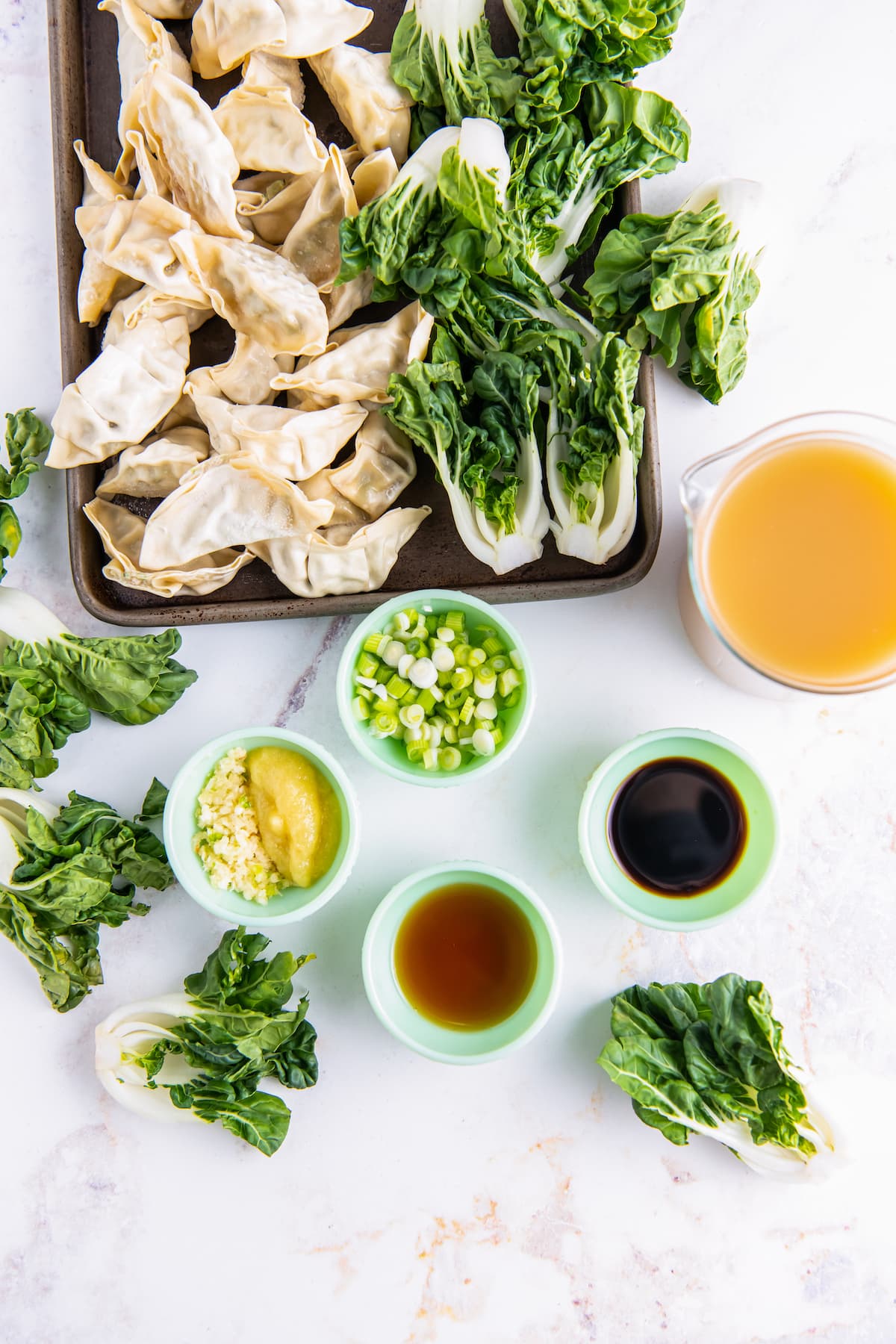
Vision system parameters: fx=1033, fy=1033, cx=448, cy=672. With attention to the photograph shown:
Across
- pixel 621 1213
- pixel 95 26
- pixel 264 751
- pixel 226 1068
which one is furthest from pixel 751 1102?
pixel 95 26

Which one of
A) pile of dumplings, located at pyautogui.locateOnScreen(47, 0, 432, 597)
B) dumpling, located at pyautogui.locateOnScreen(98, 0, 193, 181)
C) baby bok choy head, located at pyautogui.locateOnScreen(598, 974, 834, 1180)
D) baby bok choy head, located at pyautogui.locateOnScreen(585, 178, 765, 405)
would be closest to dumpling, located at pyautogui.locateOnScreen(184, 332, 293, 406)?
pile of dumplings, located at pyautogui.locateOnScreen(47, 0, 432, 597)

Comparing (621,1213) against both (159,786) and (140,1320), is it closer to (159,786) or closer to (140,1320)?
(140,1320)

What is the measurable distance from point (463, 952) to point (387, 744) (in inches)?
19.7

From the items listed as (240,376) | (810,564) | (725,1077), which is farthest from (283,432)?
(725,1077)

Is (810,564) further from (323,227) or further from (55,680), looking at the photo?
(55,680)

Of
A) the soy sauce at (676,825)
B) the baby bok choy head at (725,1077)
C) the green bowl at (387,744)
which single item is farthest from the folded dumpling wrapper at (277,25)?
the baby bok choy head at (725,1077)

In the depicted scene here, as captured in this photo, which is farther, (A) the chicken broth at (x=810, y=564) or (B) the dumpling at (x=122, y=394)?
(B) the dumpling at (x=122, y=394)

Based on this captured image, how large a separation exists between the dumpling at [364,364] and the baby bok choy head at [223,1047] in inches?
45.9

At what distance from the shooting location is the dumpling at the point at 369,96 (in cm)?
215

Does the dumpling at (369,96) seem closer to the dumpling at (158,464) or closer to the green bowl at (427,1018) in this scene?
the dumpling at (158,464)

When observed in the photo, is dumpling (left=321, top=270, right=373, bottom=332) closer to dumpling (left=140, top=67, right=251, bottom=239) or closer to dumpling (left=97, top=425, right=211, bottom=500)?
dumpling (left=140, top=67, right=251, bottom=239)

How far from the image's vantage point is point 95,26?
7.64 ft

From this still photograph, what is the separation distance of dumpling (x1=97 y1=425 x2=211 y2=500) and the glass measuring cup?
1052 mm

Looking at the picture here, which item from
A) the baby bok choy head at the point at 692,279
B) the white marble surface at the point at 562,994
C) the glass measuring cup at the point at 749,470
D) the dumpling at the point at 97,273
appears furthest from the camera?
the white marble surface at the point at 562,994
